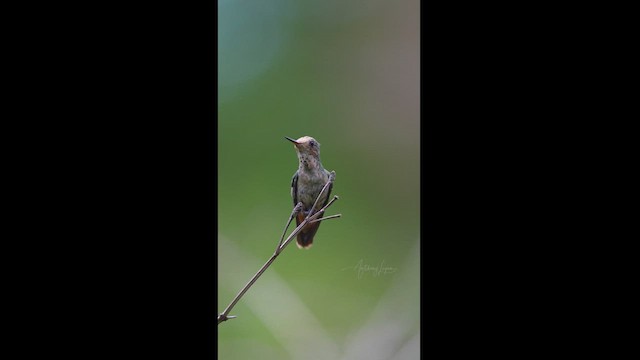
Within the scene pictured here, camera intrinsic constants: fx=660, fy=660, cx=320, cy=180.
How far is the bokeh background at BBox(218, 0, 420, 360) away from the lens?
2883 mm

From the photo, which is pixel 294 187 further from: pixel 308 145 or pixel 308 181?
pixel 308 145

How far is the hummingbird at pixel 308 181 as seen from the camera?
2902 mm

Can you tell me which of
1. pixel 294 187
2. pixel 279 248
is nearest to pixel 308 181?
pixel 294 187

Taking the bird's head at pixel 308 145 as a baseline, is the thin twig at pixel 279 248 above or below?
below

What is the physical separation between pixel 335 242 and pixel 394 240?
0.85 ft

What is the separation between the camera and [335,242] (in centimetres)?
290

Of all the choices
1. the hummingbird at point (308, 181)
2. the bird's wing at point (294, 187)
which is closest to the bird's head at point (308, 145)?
the hummingbird at point (308, 181)

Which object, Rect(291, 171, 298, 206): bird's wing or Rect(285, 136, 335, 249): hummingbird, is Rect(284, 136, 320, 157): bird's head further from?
Rect(291, 171, 298, 206): bird's wing

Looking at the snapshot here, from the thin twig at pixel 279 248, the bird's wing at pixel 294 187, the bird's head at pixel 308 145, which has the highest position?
the bird's head at pixel 308 145

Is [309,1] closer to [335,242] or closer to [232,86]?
[232,86]

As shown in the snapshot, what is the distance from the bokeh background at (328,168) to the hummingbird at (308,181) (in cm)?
3

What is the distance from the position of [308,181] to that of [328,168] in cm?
11

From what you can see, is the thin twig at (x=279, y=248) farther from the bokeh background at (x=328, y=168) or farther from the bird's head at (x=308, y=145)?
the bird's head at (x=308, y=145)

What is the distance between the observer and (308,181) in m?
2.91
